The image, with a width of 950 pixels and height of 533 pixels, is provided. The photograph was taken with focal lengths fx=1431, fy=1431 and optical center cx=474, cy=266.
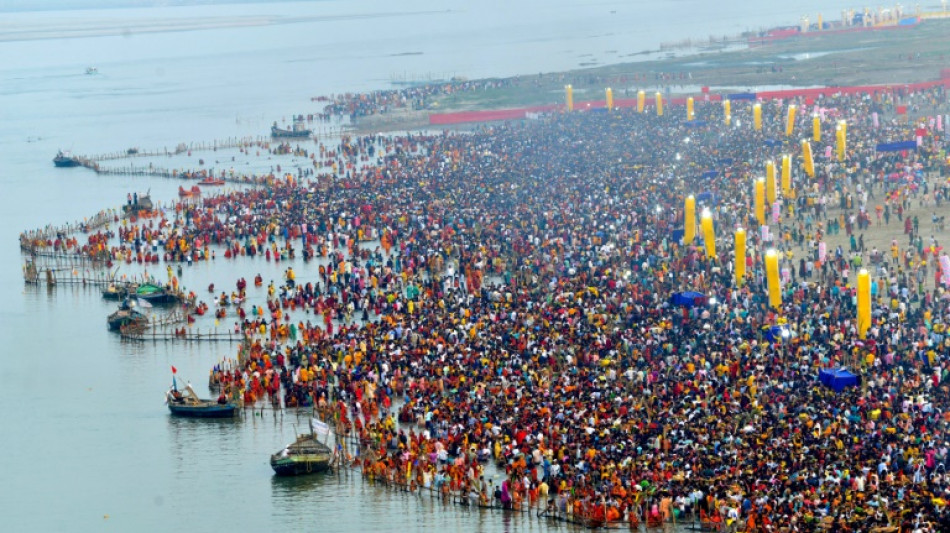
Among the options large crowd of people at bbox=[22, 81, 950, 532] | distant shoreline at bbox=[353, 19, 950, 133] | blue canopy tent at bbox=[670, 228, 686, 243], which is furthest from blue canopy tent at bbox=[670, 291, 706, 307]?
distant shoreline at bbox=[353, 19, 950, 133]

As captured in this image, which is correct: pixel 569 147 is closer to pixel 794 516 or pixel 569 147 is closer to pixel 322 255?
pixel 322 255

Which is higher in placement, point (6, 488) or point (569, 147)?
point (569, 147)

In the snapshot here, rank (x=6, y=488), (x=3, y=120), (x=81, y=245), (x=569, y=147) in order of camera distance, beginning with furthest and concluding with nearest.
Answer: (x=3, y=120) < (x=569, y=147) < (x=81, y=245) < (x=6, y=488)

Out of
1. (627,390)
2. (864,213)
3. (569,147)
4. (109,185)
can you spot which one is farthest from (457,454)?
(109,185)

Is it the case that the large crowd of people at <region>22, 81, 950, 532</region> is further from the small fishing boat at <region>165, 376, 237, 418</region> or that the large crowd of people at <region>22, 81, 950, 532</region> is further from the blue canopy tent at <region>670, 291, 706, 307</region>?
the small fishing boat at <region>165, 376, 237, 418</region>

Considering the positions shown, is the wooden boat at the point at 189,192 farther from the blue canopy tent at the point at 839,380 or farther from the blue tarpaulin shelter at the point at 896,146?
the blue canopy tent at the point at 839,380
